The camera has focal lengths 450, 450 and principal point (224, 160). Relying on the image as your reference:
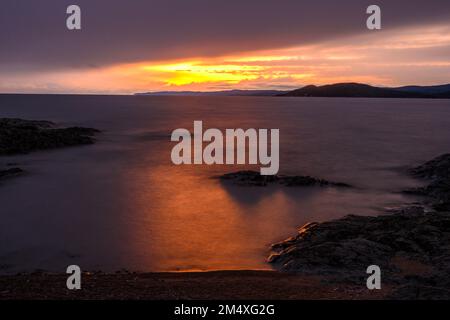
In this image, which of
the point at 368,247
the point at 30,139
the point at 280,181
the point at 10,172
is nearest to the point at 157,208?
the point at 280,181

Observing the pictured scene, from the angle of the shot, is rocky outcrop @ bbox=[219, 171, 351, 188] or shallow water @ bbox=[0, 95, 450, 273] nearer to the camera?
shallow water @ bbox=[0, 95, 450, 273]

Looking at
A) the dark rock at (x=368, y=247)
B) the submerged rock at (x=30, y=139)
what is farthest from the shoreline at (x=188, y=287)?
the submerged rock at (x=30, y=139)

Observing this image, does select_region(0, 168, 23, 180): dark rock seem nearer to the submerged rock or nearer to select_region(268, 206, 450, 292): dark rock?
the submerged rock

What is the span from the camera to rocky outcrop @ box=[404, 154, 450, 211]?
21509 millimetres

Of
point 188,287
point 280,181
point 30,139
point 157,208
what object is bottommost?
point 157,208

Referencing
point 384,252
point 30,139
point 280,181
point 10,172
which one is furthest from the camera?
point 30,139

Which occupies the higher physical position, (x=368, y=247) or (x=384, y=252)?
(x=368, y=247)

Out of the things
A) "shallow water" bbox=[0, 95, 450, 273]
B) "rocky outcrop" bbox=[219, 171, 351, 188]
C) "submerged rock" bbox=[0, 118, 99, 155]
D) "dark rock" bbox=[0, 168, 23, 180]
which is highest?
"submerged rock" bbox=[0, 118, 99, 155]

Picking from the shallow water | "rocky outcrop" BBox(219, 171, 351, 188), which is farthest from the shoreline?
"rocky outcrop" BBox(219, 171, 351, 188)

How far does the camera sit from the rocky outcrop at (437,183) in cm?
2151

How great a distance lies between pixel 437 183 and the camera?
24.0 metres

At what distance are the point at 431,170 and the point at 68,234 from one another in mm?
22883

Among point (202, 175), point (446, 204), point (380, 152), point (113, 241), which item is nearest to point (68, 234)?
point (113, 241)

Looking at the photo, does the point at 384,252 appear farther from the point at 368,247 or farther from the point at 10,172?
the point at 10,172
